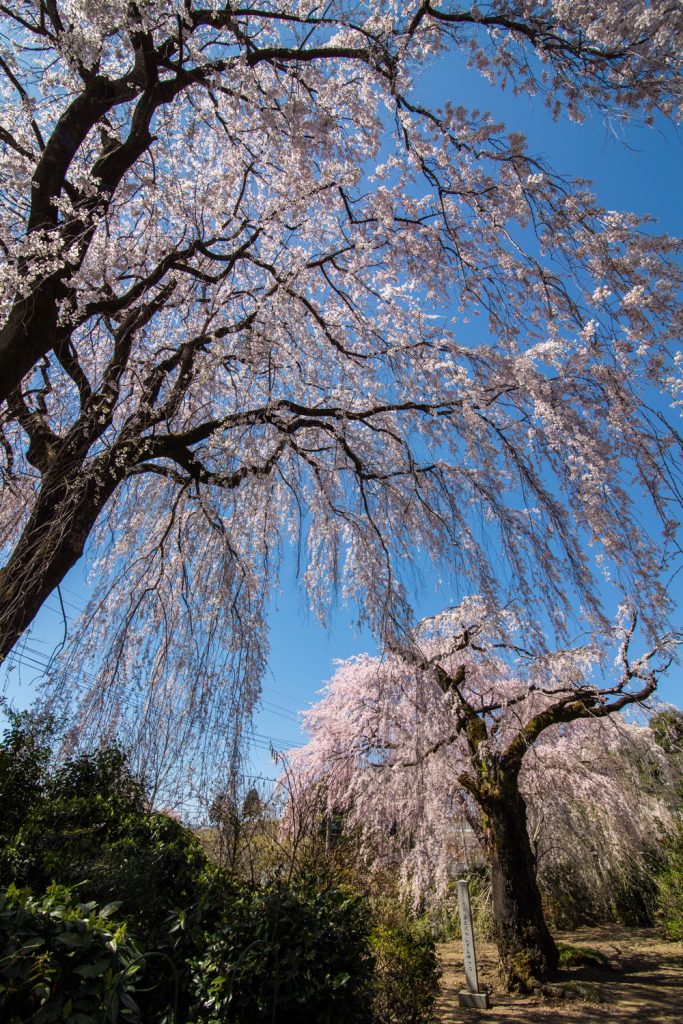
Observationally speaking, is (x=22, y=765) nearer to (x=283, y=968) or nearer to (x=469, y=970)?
(x=283, y=968)

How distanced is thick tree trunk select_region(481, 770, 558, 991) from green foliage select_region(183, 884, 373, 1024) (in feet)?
13.8

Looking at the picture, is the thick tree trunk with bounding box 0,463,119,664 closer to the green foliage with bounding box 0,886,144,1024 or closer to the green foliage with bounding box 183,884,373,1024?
the green foliage with bounding box 0,886,144,1024

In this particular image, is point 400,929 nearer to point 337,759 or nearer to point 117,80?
point 337,759

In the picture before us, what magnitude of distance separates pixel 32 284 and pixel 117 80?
1.58 metres

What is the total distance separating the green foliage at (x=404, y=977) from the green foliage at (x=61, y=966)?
3.18m

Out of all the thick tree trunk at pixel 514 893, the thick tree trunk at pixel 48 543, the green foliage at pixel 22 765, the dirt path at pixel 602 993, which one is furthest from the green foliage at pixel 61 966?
the thick tree trunk at pixel 514 893

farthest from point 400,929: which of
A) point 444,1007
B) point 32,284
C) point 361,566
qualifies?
point 32,284

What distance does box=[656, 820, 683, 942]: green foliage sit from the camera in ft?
30.1

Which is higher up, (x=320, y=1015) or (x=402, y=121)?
(x=402, y=121)

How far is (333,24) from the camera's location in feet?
12.1

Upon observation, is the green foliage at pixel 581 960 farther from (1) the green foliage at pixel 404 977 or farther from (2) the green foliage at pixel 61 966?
(2) the green foliage at pixel 61 966

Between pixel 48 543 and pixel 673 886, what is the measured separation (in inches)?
440

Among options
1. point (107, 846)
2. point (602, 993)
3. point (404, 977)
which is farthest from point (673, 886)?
point (107, 846)

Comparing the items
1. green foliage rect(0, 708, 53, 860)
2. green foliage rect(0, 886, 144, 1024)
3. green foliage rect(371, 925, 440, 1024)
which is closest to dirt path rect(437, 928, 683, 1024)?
green foliage rect(371, 925, 440, 1024)
